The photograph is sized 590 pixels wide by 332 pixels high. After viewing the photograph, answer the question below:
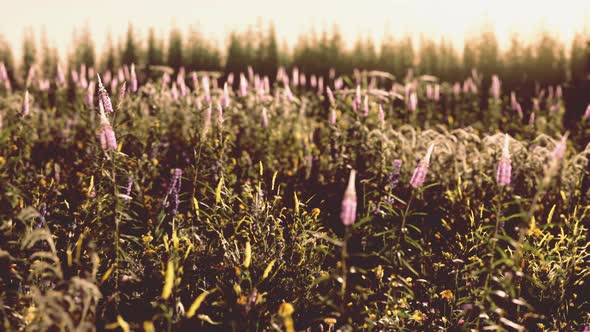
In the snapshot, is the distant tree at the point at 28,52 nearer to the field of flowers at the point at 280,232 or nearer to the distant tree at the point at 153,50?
the distant tree at the point at 153,50

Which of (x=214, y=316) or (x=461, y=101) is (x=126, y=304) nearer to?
(x=214, y=316)

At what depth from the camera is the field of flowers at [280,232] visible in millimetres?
2459

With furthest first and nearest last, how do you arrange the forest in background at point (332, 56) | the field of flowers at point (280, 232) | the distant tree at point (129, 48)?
the distant tree at point (129, 48) < the forest in background at point (332, 56) < the field of flowers at point (280, 232)

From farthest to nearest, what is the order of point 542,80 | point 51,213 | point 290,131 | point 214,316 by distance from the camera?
point 542,80 < point 290,131 < point 51,213 < point 214,316

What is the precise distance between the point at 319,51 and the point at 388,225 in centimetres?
3876

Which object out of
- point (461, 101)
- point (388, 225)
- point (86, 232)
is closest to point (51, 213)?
point (86, 232)

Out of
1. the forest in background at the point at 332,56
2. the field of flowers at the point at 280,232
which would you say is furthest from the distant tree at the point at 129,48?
the field of flowers at the point at 280,232

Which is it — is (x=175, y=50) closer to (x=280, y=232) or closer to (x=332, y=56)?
(x=332, y=56)

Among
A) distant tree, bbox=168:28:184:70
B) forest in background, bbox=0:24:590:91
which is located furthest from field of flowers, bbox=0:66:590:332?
distant tree, bbox=168:28:184:70

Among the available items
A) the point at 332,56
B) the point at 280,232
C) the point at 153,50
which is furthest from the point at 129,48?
the point at 280,232

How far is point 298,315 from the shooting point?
3.14 meters

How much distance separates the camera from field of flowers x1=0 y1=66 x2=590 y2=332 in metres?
2.46

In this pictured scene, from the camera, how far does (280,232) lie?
3273 mm

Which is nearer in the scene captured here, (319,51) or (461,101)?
(461,101)
